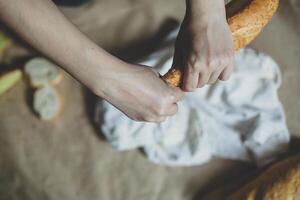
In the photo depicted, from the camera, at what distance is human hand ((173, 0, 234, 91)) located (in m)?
0.70

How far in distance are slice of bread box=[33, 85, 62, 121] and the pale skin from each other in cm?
38

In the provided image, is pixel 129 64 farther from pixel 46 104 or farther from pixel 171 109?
pixel 46 104

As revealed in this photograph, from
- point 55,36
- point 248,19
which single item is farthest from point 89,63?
point 248,19

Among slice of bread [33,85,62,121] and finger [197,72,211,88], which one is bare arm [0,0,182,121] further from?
slice of bread [33,85,62,121]

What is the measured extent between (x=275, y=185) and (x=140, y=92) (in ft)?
1.25

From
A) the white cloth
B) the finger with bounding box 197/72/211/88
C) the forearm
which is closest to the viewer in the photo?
the forearm

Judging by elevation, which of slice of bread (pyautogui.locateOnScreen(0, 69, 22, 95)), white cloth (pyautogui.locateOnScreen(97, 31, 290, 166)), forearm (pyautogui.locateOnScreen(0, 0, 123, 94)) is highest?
forearm (pyautogui.locateOnScreen(0, 0, 123, 94))

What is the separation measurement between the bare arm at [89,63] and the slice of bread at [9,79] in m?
0.45

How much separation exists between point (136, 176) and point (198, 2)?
1.67 ft

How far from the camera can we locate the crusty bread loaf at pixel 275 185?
801 millimetres

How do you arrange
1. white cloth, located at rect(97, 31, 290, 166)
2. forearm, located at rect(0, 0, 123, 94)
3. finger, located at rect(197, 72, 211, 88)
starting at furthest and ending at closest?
white cloth, located at rect(97, 31, 290, 166) → finger, located at rect(197, 72, 211, 88) → forearm, located at rect(0, 0, 123, 94)

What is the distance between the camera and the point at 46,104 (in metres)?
1.06

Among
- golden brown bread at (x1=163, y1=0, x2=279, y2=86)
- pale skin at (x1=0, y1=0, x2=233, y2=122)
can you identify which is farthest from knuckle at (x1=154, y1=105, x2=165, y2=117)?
golden brown bread at (x1=163, y1=0, x2=279, y2=86)

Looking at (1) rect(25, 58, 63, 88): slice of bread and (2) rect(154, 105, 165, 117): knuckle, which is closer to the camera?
(2) rect(154, 105, 165, 117): knuckle
